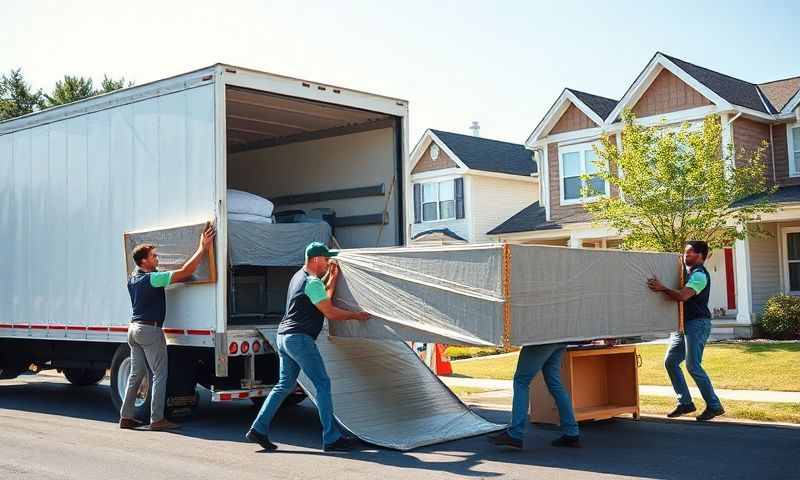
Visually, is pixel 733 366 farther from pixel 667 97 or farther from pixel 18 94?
pixel 18 94

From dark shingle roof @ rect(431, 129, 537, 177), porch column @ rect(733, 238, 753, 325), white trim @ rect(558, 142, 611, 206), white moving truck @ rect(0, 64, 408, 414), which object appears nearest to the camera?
white moving truck @ rect(0, 64, 408, 414)

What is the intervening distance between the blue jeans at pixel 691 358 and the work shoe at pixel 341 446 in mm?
3709

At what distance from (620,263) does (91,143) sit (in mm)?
6603

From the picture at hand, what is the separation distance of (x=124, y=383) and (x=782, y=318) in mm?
15320

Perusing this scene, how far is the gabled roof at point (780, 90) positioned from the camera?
953 inches

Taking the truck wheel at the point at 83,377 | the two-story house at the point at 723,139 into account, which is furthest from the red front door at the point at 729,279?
the truck wheel at the point at 83,377

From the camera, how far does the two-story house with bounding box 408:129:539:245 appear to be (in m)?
32.2

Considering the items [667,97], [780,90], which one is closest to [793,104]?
[780,90]

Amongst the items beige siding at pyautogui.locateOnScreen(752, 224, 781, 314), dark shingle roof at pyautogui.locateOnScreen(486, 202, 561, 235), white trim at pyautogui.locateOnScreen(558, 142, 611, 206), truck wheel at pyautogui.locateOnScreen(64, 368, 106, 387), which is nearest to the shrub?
beige siding at pyautogui.locateOnScreen(752, 224, 781, 314)

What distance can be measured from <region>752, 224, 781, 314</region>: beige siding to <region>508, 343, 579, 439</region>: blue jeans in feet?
51.8

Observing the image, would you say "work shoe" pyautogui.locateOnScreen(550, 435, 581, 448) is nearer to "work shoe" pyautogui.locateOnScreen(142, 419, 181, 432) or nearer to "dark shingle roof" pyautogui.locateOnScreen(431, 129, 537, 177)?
"work shoe" pyautogui.locateOnScreen(142, 419, 181, 432)

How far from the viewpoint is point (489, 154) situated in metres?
34.7

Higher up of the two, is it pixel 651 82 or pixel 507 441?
pixel 651 82

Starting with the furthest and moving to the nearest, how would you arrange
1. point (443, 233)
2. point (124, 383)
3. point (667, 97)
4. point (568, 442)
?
point (443, 233) < point (667, 97) < point (124, 383) < point (568, 442)
